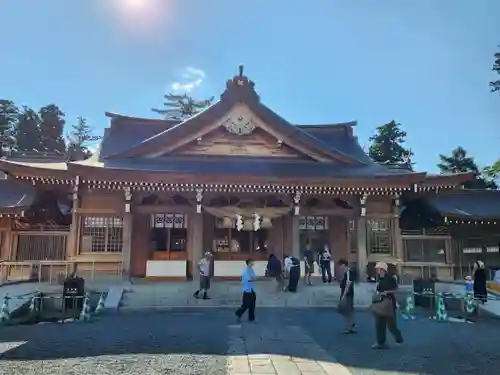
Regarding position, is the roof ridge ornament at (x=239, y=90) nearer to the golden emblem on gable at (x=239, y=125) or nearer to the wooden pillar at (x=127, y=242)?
the golden emblem on gable at (x=239, y=125)

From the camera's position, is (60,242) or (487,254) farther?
(487,254)

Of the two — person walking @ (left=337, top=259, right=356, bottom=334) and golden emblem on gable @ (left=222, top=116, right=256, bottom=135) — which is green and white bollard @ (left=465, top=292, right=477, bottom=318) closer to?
person walking @ (left=337, top=259, right=356, bottom=334)

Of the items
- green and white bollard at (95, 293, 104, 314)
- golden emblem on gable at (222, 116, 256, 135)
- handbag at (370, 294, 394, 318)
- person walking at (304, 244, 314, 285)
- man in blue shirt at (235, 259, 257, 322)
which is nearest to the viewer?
handbag at (370, 294, 394, 318)

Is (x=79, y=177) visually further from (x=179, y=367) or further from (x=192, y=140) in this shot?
(x=179, y=367)

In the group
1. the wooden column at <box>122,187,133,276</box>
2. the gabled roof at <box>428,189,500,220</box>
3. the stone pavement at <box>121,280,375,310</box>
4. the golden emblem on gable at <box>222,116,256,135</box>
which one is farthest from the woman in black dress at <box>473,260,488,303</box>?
the wooden column at <box>122,187,133,276</box>

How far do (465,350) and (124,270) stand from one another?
460 inches

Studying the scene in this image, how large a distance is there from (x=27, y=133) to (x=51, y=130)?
3.80 meters

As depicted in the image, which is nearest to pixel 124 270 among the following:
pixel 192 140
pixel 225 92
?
pixel 192 140

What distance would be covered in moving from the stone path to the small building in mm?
7279

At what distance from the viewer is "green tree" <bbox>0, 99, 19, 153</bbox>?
1981 inches

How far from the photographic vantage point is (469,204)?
21781mm

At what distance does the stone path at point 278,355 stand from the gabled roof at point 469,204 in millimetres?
12784

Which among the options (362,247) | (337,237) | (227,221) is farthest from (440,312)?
(227,221)

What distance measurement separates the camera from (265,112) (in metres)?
19.0
